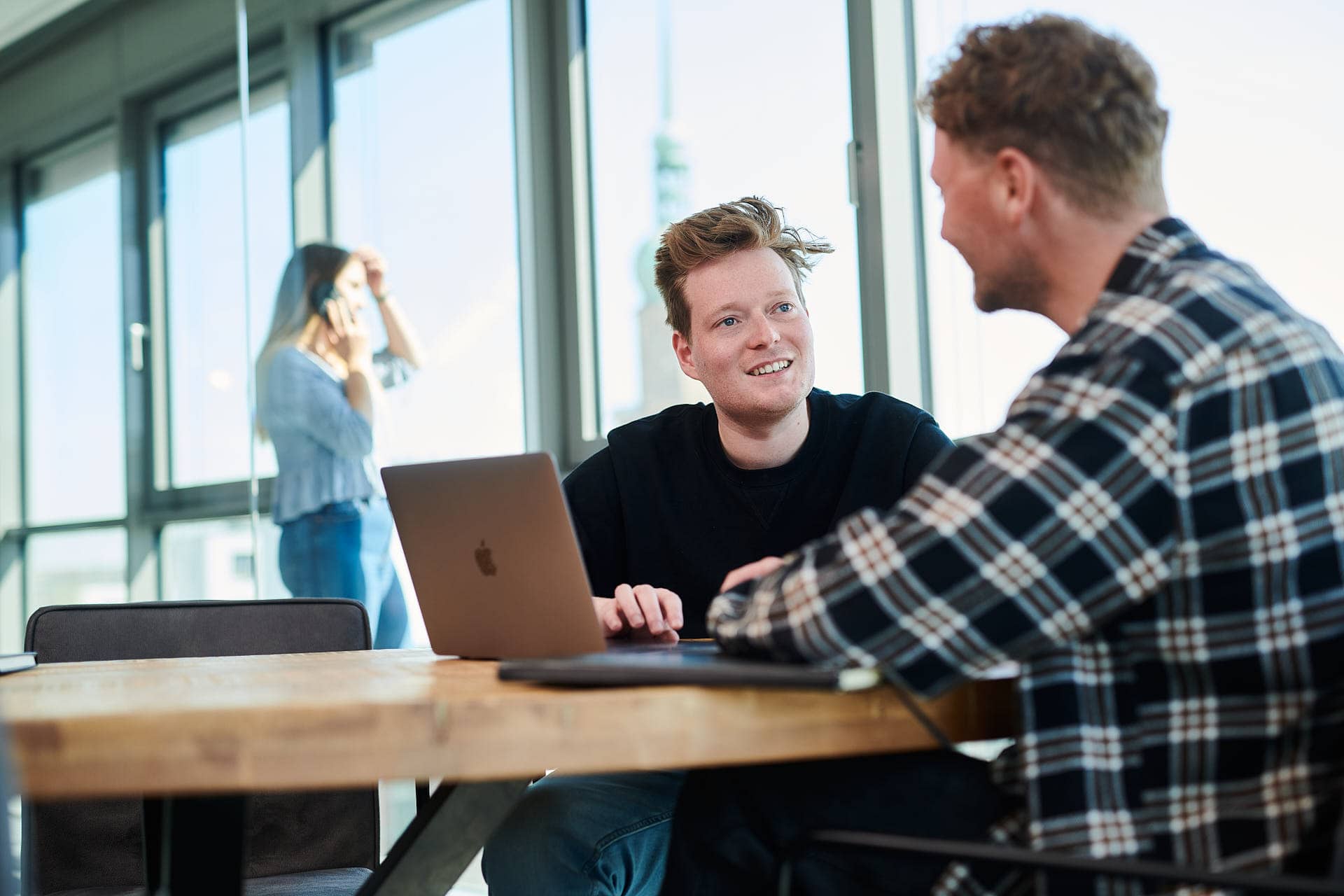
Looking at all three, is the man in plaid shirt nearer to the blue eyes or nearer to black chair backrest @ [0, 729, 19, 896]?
black chair backrest @ [0, 729, 19, 896]

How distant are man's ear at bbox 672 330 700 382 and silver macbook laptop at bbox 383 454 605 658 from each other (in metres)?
0.83

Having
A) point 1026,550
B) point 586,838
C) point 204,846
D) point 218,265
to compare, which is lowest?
point 586,838

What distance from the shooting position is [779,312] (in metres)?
2.11

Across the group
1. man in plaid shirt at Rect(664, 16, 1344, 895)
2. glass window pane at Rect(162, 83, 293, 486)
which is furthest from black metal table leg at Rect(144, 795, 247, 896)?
glass window pane at Rect(162, 83, 293, 486)

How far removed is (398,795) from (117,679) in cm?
278

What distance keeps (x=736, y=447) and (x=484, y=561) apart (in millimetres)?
712

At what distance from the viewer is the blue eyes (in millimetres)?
2105

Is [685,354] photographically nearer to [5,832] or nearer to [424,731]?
[424,731]

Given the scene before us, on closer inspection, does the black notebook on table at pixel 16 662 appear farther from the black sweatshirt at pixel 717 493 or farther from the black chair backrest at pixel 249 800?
the black sweatshirt at pixel 717 493

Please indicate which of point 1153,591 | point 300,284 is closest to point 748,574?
point 1153,591

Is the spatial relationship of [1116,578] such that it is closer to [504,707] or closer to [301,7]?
[504,707]

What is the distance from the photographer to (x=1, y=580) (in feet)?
16.7

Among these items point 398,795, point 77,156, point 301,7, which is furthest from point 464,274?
point 77,156

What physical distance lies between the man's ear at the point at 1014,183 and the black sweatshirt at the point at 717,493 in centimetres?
80
